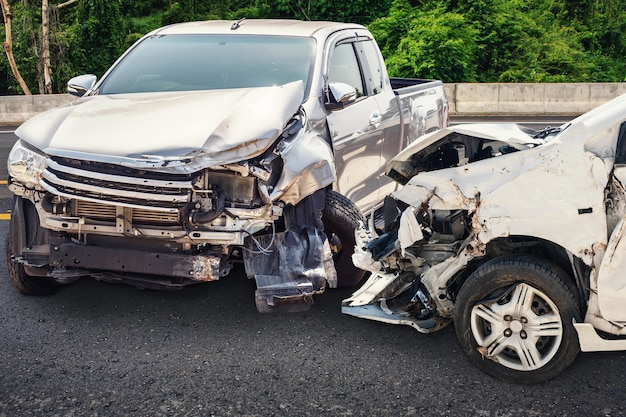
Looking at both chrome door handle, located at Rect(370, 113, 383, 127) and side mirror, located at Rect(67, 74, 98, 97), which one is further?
chrome door handle, located at Rect(370, 113, 383, 127)

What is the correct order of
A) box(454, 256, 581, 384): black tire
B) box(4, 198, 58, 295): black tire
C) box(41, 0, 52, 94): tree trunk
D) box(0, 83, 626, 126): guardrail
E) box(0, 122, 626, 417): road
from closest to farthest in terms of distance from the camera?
box(0, 122, 626, 417): road, box(454, 256, 581, 384): black tire, box(4, 198, 58, 295): black tire, box(0, 83, 626, 126): guardrail, box(41, 0, 52, 94): tree trunk

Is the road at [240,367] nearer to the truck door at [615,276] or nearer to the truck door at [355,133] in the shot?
the truck door at [615,276]

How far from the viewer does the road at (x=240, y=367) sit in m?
3.83

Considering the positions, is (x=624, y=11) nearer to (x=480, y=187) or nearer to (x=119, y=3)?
(x=119, y=3)

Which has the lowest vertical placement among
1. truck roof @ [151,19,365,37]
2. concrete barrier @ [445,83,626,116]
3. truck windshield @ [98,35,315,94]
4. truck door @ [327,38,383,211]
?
concrete barrier @ [445,83,626,116]

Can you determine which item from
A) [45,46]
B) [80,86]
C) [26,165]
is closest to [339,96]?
[80,86]

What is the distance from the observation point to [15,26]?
30094 mm

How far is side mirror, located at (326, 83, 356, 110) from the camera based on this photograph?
18.7ft

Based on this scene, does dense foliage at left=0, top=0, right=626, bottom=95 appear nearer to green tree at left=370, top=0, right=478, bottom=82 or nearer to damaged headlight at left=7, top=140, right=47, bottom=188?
green tree at left=370, top=0, right=478, bottom=82

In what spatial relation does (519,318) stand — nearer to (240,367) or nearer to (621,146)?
(621,146)

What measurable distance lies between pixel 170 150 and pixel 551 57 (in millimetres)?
20130

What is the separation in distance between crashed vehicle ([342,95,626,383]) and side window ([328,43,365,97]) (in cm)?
212

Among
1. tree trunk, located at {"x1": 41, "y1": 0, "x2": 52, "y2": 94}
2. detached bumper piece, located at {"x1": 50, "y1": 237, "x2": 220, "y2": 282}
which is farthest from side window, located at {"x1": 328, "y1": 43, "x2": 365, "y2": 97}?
tree trunk, located at {"x1": 41, "y1": 0, "x2": 52, "y2": 94}

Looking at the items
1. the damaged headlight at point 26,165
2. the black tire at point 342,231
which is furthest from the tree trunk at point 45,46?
the black tire at point 342,231
